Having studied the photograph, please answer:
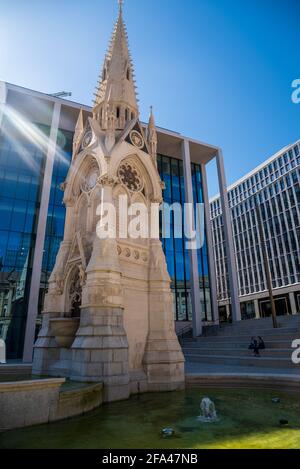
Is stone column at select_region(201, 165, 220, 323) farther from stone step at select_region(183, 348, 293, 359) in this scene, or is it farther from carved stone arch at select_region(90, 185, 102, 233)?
carved stone arch at select_region(90, 185, 102, 233)

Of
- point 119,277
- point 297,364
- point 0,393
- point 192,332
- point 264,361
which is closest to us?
point 0,393

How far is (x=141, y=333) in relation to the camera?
1062 cm

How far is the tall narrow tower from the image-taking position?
340 inches

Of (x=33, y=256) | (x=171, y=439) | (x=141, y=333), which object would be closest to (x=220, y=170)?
(x=33, y=256)

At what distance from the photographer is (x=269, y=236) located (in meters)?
67.2

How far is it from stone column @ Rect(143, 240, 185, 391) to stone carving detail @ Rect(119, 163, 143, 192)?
107 inches

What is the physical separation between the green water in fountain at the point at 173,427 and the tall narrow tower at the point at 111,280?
1700 mm

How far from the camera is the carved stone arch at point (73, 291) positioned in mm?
11500

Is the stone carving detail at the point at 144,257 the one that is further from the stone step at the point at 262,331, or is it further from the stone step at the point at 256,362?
the stone step at the point at 262,331

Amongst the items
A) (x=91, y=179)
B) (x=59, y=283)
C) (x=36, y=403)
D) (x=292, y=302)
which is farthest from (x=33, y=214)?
(x=292, y=302)

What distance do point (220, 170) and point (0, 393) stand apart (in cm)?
3894

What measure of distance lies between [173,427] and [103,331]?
3.69 m

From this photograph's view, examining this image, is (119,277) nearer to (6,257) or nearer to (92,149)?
(92,149)

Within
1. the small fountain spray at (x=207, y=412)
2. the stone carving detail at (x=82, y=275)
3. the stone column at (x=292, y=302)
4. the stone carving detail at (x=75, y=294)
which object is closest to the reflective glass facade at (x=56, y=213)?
the stone carving detail at (x=75, y=294)
